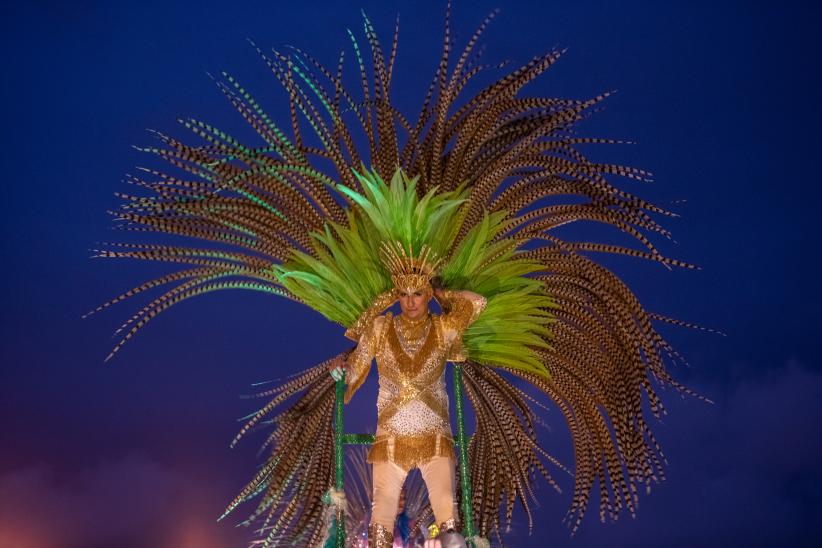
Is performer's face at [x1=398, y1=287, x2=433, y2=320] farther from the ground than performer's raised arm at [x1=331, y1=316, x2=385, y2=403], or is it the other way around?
performer's face at [x1=398, y1=287, x2=433, y2=320]

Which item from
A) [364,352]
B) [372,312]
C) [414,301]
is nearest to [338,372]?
[364,352]

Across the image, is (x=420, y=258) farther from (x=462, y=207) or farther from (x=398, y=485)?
(x=398, y=485)

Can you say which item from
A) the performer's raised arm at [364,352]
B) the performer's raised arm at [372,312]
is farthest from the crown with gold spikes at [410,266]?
the performer's raised arm at [364,352]

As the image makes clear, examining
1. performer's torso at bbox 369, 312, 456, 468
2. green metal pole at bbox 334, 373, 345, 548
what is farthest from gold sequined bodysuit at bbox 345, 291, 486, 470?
green metal pole at bbox 334, 373, 345, 548

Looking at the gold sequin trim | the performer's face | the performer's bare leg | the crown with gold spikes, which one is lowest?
the performer's bare leg

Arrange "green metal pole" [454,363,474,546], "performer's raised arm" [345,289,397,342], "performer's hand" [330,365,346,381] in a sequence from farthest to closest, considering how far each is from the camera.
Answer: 1. "performer's raised arm" [345,289,397,342]
2. "performer's hand" [330,365,346,381]
3. "green metal pole" [454,363,474,546]

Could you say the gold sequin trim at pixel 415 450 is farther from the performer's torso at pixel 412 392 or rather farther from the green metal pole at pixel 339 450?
the green metal pole at pixel 339 450

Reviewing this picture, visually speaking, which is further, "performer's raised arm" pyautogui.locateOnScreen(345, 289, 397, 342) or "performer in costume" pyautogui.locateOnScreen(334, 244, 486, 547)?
"performer's raised arm" pyautogui.locateOnScreen(345, 289, 397, 342)

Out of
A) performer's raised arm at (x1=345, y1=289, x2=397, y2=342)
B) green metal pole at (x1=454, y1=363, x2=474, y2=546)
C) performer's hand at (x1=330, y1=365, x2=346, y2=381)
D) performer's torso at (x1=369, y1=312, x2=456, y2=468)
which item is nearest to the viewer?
green metal pole at (x1=454, y1=363, x2=474, y2=546)

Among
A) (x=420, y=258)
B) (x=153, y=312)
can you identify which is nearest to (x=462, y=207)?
(x=420, y=258)

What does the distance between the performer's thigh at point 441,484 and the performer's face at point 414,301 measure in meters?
0.83

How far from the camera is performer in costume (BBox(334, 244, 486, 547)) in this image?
475 centimetres

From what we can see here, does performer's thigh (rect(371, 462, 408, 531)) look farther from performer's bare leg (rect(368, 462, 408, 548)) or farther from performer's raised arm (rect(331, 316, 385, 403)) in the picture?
performer's raised arm (rect(331, 316, 385, 403))

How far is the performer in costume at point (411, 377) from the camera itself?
187 inches
